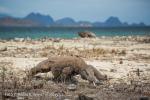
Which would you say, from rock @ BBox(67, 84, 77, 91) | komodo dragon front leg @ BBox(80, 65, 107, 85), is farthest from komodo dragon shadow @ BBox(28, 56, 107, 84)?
rock @ BBox(67, 84, 77, 91)

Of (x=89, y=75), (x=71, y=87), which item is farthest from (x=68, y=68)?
(x=71, y=87)

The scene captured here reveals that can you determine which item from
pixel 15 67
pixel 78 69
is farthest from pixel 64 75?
pixel 15 67

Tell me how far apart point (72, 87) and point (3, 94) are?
213cm

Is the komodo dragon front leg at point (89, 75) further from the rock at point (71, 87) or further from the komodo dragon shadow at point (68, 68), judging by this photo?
the rock at point (71, 87)

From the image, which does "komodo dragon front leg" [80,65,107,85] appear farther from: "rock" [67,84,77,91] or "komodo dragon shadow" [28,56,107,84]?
"rock" [67,84,77,91]

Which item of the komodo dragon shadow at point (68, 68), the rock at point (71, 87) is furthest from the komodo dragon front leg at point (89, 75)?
the rock at point (71, 87)

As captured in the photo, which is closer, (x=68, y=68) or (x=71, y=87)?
(x=71, y=87)

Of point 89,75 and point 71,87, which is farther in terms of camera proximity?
point 89,75

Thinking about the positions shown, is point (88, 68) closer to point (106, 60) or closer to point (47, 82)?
point (47, 82)

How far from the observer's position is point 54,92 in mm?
9820

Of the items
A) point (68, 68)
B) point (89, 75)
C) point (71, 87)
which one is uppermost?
point (68, 68)

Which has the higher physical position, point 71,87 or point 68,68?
point 68,68

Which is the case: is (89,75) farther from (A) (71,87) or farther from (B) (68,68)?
(A) (71,87)

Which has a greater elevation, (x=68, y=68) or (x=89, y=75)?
(x=68, y=68)
